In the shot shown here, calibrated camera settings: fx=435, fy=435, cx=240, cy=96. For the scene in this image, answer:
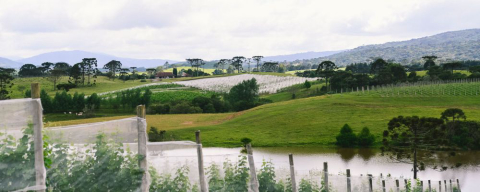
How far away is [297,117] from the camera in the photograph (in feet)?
188

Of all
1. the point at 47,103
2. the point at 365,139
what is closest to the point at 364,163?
the point at 365,139

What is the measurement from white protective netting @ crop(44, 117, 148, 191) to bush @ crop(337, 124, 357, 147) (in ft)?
119

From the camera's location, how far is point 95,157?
9000 millimetres

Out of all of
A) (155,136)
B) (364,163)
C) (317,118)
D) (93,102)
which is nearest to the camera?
(364,163)

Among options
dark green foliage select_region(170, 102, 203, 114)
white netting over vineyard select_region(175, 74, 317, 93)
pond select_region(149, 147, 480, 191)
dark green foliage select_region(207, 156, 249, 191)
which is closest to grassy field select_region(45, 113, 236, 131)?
dark green foliage select_region(170, 102, 203, 114)

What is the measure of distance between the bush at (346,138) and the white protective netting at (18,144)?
1503 inches

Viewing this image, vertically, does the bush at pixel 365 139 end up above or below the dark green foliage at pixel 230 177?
below

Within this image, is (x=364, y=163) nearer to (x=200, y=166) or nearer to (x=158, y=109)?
(x=200, y=166)

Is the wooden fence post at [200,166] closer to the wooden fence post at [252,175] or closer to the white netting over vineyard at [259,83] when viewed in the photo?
the wooden fence post at [252,175]

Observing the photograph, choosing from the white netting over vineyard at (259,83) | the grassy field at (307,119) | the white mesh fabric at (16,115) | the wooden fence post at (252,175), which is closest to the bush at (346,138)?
the grassy field at (307,119)

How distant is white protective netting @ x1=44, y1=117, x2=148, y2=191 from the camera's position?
855 cm

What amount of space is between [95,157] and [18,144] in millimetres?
1676

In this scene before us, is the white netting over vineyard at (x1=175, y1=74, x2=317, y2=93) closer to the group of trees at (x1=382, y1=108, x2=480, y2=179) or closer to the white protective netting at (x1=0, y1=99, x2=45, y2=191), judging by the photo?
the group of trees at (x1=382, y1=108, x2=480, y2=179)

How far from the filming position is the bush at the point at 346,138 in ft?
141
